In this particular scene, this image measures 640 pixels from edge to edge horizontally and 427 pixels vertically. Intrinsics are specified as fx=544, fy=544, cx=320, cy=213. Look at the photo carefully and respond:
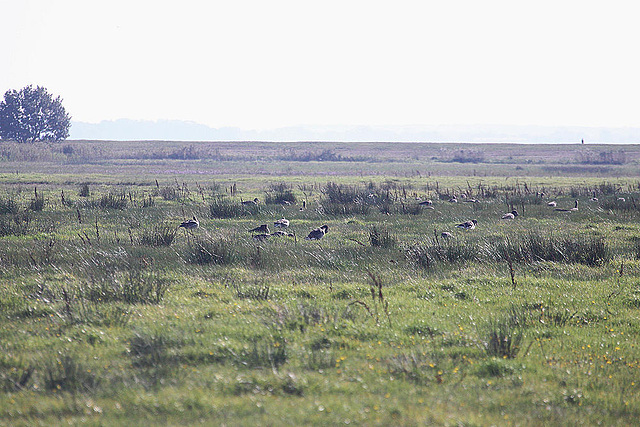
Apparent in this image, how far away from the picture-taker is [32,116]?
264 ft

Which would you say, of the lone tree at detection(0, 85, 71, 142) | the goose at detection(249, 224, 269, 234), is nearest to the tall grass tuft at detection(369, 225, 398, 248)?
the goose at detection(249, 224, 269, 234)

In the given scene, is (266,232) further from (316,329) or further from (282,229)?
(316,329)

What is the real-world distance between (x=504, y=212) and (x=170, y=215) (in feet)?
38.3

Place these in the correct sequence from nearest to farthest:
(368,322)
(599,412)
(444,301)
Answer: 1. (599,412)
2. (368,322)
3. (444,301)

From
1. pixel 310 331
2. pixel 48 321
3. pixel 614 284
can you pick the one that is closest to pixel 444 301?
pixel 310 331

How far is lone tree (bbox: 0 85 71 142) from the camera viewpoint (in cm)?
7862

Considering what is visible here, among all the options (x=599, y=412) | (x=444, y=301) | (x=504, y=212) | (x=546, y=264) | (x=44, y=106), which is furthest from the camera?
(x=44, y=106)

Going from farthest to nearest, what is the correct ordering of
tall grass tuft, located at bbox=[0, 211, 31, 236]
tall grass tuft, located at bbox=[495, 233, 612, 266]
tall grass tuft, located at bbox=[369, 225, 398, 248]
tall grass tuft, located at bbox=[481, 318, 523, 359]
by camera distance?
tall grass tuft, located at bbox=[0, 211, 31, 236], tall grass tuft, located at bbox=[369, 225, 398, 248], tall grass tuft, located at bbox=[495, 233, 612, 266], tall grass tuft, located at bbox=[481, 318, 523, 359]

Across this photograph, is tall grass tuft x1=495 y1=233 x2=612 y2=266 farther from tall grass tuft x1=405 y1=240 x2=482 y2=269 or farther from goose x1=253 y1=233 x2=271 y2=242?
goose x1=253 y1=233 x2=271 y2=242

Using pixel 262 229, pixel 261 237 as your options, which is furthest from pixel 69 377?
pixel 262 229

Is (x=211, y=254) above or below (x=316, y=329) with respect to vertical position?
above

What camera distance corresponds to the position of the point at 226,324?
22.6 ft

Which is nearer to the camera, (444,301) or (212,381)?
(212,381)

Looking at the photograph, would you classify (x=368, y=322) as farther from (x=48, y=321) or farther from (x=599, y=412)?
(x=48, y=321)
